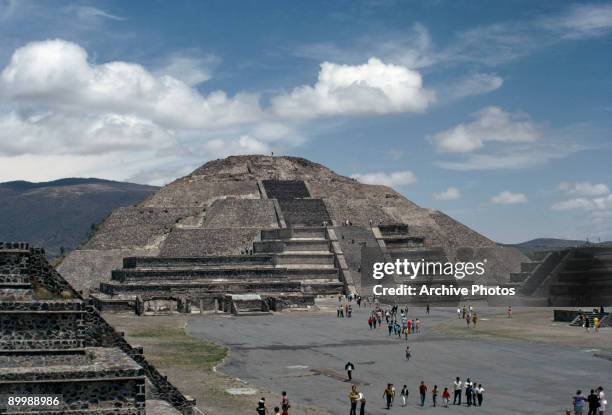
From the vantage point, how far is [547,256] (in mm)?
66188

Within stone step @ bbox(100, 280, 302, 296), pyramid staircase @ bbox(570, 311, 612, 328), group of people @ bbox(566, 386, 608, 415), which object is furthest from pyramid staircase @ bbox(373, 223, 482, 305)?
group of people @ bbox(566, 386, 608, 415)

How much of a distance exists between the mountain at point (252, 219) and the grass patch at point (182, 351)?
27.3 meters

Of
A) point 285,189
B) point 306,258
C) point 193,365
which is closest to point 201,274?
point 306,258

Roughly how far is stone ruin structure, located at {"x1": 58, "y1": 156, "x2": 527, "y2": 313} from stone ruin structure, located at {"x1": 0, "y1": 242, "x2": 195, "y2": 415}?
121 ft

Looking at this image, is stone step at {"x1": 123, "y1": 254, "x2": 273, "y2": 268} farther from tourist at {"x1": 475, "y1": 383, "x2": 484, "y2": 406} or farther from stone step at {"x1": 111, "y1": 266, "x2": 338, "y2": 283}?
tourist at {"x1": 475, "y1": 383, "x2": 484, "y2": 406}

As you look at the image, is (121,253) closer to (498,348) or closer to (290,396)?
(498,348)

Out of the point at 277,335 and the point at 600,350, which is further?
the point at 277,335

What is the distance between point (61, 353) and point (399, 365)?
16927 millimetres

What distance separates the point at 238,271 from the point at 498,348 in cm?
3011

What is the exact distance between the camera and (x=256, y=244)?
7169cm

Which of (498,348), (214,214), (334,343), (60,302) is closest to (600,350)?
(498,348)

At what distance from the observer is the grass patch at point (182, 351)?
31766mm

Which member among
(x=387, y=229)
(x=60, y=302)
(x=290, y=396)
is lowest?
(x=290, y=396)

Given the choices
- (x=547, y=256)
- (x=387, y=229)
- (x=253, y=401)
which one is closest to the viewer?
(x=253, y=401)
